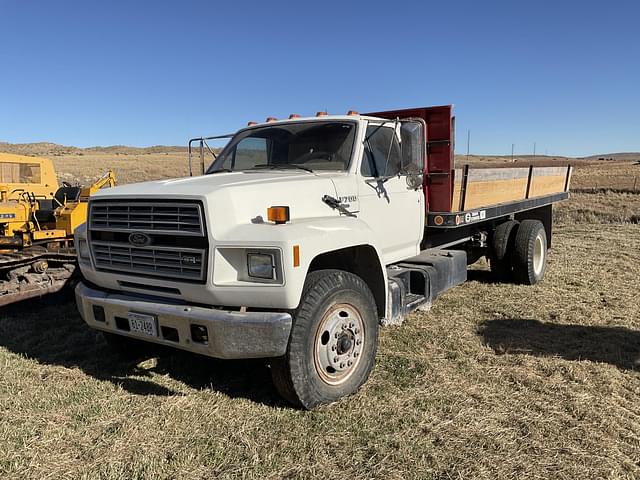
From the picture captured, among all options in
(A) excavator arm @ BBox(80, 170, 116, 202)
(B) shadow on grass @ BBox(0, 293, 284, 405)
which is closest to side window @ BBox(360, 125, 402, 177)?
(B) shadow on grass @ BBox(0, 293, 284, 405)

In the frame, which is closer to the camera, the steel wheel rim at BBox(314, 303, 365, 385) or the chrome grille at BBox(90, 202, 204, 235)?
the chrome grille at BBox(90, 202, 204, 235)

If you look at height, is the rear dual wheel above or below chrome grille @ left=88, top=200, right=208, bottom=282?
below

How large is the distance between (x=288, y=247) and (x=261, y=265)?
0.23m

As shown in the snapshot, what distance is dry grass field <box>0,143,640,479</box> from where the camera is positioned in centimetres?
317

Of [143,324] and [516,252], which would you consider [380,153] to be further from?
[516,252]

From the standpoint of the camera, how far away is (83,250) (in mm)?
4371

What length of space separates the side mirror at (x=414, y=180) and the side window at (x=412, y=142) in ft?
0.32

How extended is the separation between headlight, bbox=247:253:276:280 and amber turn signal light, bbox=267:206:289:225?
0.30m

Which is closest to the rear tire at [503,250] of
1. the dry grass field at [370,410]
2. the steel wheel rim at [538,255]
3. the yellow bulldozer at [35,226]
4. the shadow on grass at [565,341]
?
the steel wheel rim at [538,255]

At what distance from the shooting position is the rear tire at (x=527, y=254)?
7574 millimetres

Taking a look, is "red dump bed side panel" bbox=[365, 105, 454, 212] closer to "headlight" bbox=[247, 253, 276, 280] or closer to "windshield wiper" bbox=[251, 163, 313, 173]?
"windshield wiper" bbox=[251, 163, 313, 173]

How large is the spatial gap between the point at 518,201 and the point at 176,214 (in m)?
5.65

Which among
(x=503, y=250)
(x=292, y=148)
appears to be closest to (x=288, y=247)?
(x=292, y=148)

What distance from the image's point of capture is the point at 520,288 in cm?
762
